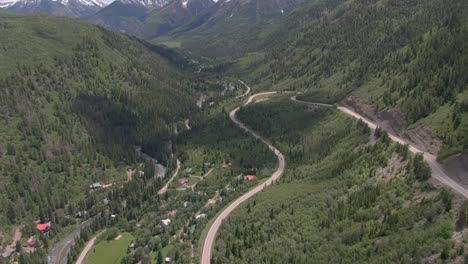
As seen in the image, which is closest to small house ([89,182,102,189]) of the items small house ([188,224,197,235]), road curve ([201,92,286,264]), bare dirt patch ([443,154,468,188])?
small house ([188,224,197,235])

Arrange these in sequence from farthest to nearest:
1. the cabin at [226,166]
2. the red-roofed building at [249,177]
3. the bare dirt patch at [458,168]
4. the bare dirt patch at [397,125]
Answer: the cabin at [226,166] < the red-roofed building at [249,177] < the bare dirt patch at [397,125] < the bare dirt patch at [458,168]

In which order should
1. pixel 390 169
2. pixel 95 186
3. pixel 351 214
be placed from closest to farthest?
pixel 351 214 < pixel 390 169 < pixel 95 186

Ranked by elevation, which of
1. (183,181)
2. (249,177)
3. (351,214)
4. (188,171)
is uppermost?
(351,214)

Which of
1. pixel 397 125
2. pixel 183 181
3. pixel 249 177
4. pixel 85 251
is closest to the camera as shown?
pixel 85 251

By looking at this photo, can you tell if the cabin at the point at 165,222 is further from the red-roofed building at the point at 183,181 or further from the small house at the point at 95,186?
the small house at the point at 95,186

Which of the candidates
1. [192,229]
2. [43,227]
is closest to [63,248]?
[43,227]

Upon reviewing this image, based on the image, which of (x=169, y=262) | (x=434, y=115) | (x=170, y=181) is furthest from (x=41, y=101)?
(x=434, y=115)

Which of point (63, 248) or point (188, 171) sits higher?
point (188, 171)

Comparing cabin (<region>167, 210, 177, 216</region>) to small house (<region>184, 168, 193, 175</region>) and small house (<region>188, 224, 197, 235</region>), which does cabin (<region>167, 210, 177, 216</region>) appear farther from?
small house (<region>184, 168, 193, 175</region>)

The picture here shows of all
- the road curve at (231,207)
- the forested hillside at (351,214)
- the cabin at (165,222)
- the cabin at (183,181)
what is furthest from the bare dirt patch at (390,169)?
the cabin at (183,181)

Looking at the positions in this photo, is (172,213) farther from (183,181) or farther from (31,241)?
(31,241)
